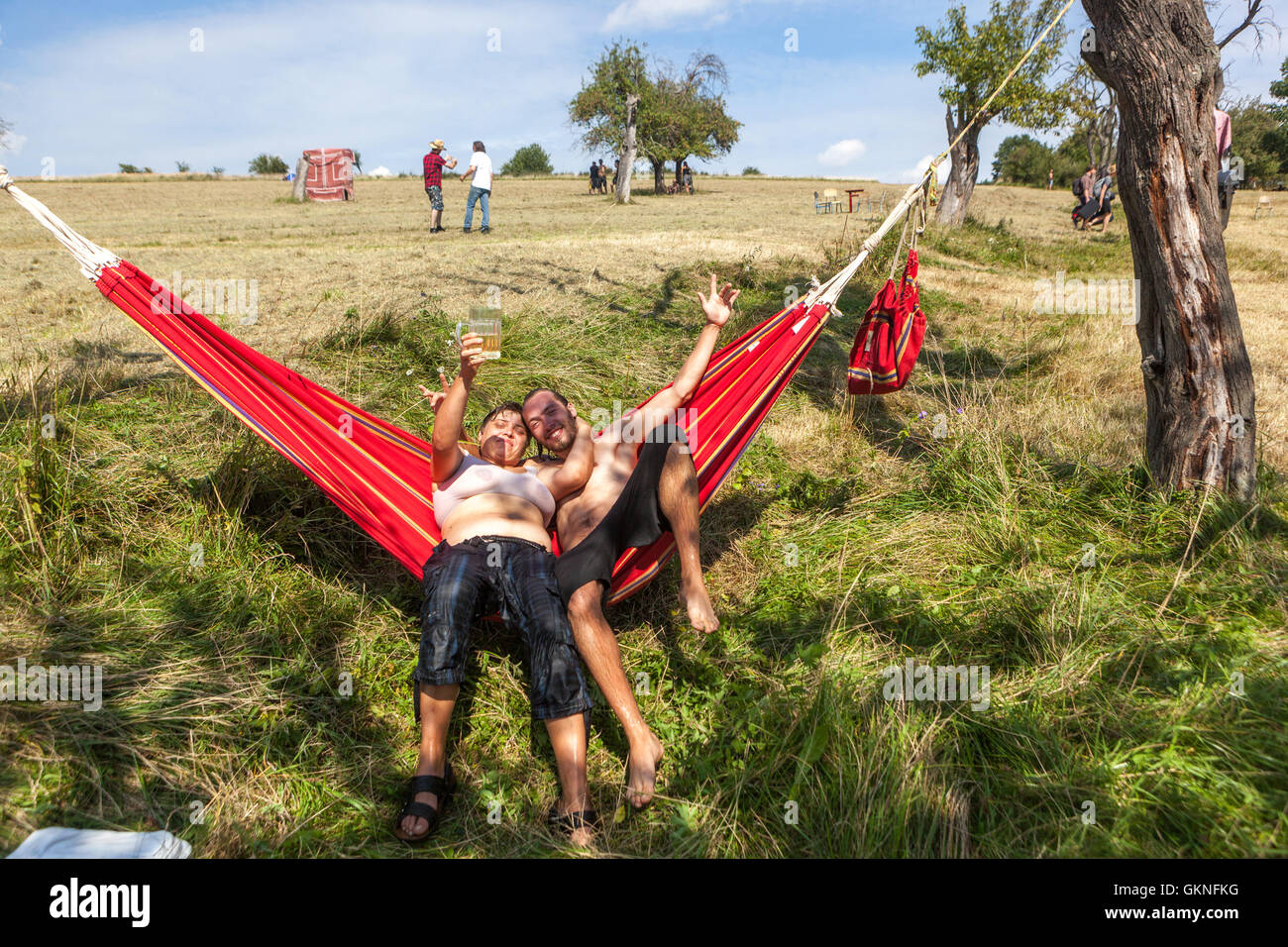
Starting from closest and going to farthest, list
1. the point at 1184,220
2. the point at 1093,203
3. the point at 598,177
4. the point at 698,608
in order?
the point at 698,608
the point at 1184,220
the point at 1093,203
the point at 598,177

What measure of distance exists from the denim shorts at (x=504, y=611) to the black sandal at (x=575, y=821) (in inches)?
9.7

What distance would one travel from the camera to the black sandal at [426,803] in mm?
1892

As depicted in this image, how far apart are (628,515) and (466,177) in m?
9.93

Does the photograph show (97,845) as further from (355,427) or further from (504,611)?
(355,427)

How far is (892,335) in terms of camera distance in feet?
11.5

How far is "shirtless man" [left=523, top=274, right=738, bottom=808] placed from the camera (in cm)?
211

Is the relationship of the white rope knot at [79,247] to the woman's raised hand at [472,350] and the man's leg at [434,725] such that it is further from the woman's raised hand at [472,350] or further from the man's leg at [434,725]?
the man's leg at [434,725]

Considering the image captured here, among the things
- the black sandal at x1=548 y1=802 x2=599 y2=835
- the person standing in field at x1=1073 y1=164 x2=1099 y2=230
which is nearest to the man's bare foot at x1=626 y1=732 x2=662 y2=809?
the black sandal at x1=548 y1=802 x2=599 y2=835

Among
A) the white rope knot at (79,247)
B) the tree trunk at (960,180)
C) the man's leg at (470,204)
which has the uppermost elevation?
the tree trunk at (960,180)

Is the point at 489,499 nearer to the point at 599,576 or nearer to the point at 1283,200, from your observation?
the point at 599,576

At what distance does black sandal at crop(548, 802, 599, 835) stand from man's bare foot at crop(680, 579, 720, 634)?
58 cm

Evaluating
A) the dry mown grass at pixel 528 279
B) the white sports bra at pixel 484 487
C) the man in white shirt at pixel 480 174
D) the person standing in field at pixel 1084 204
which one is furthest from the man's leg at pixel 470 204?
the person standing in field at pixel 1084 204

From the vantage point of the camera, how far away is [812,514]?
3.39 meters

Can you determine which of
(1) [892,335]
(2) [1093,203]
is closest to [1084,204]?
(2) [1093,203]
